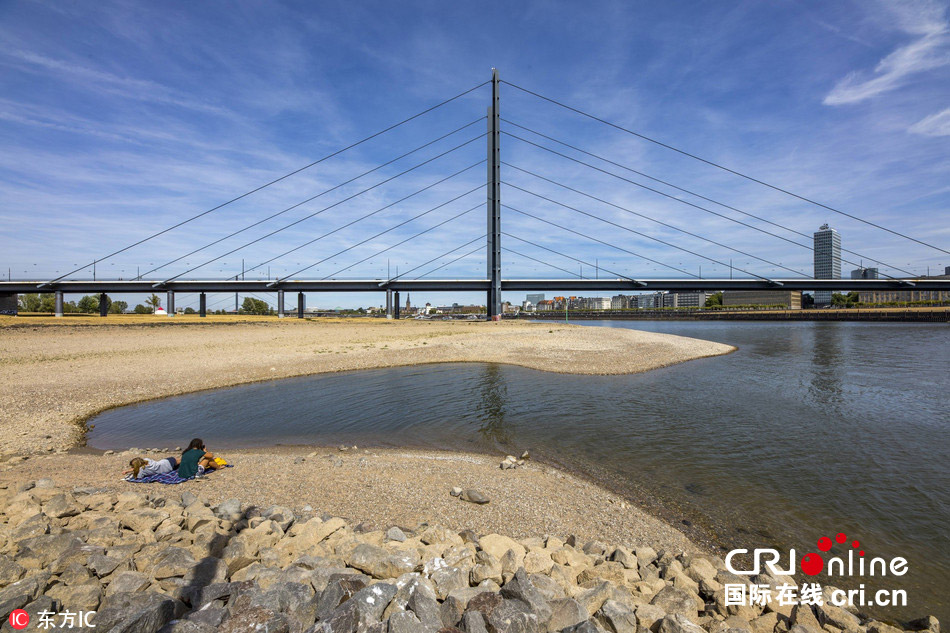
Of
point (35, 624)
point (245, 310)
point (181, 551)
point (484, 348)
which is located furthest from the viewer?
point (245, 310)

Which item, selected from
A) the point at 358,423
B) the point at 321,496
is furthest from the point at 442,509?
the point at 358,423

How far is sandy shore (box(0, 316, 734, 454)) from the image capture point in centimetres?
1570

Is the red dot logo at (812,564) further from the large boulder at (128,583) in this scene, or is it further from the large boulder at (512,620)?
the large boulder at (128,583)

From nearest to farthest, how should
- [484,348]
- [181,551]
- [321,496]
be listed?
[181,551] → [321,496] → [484,348]

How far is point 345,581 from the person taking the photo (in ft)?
14.6

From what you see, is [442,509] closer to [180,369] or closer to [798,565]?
[798,565]

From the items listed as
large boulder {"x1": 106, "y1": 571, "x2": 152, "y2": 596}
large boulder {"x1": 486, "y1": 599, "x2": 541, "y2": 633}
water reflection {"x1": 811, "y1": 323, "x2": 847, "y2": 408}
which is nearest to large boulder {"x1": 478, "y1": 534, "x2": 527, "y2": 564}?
large boulder {"x1": 486, "y1": 599, "x2": 541, "y2": 633}

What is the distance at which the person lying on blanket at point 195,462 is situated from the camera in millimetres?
8909

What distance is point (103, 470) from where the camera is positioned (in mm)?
9453

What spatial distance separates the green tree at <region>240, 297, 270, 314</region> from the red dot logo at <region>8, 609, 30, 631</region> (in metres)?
148

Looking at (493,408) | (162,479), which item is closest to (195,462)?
(162,479)

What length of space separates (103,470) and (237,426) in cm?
471

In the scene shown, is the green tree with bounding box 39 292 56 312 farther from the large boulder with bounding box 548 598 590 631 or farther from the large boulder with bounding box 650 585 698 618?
the large boulder with bounding box 650 585 698 618

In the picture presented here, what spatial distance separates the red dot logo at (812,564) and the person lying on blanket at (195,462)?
37.8ft
